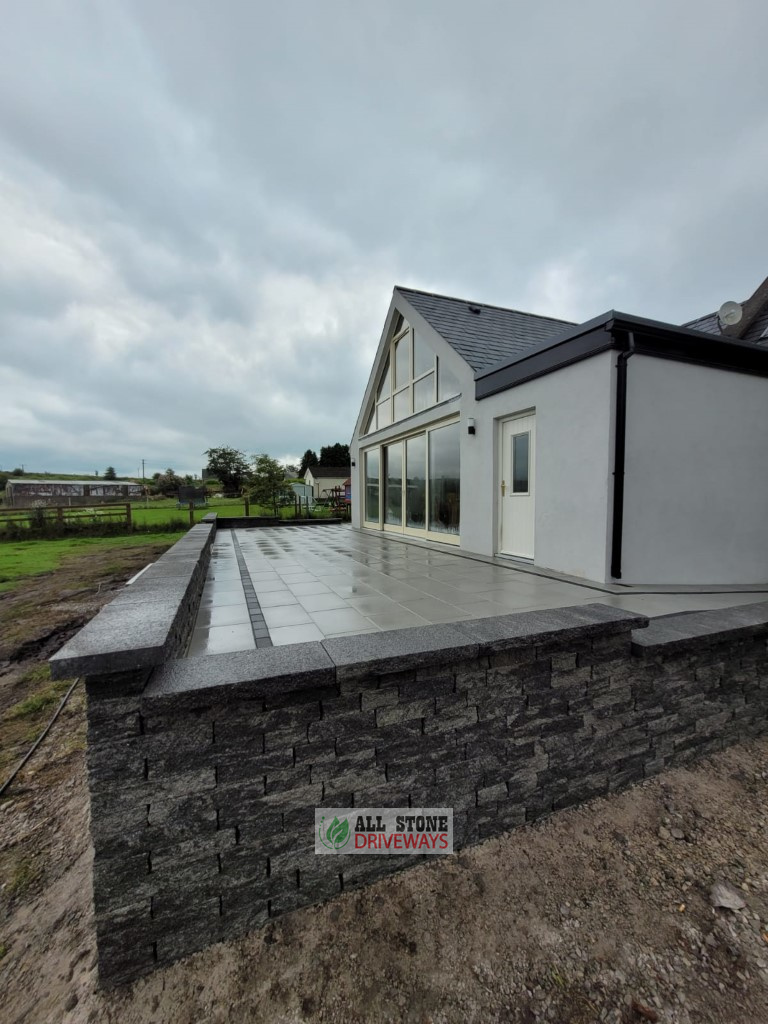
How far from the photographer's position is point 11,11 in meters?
4.25

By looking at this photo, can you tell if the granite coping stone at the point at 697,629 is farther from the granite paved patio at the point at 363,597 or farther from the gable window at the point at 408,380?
the gable window at the point at 408,380

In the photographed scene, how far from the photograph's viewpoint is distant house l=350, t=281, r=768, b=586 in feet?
13.0

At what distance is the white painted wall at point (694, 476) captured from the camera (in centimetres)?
402

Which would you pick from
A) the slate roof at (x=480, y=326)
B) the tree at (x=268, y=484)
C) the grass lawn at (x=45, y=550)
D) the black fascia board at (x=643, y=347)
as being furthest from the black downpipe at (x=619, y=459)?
the tree at (x=268, y=484)

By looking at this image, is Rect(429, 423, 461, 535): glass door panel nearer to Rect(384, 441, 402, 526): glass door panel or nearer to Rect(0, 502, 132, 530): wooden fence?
Rect(384, 441, 402, 526): glass door panel

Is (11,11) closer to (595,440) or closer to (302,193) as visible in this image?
(302,193)

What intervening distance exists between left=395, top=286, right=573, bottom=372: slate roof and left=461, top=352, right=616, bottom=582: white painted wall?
1398 millimetres

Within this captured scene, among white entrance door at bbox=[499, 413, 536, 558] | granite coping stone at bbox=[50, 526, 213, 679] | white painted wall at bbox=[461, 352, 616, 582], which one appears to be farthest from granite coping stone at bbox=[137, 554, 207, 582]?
white entrance door at bbox=[499, 413, 536, 558]

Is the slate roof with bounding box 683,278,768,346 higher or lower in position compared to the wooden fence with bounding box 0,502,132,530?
higher

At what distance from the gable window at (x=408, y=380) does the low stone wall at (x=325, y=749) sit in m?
5.13

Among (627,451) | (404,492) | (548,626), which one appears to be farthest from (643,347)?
(404,492)

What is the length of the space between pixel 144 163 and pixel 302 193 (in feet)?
9.24

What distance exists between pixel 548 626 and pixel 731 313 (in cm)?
664

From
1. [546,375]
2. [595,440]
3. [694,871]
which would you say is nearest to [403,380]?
[546,375]
